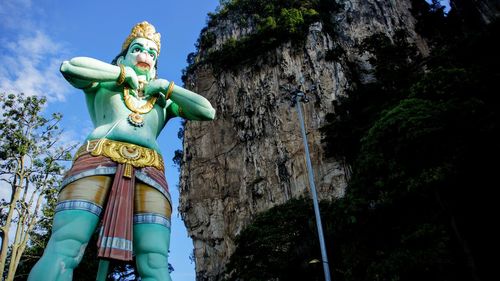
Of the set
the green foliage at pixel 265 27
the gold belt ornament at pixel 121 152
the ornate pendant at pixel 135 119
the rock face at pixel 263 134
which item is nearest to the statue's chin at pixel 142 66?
the ornate pendant at pixel 135 119

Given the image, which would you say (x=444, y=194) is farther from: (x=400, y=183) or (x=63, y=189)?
(x=63, y=189)

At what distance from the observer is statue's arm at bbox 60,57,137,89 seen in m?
3.56

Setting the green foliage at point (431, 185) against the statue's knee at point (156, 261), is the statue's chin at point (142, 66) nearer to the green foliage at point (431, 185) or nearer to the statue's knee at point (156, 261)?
the statue's knee at point (156, 261)

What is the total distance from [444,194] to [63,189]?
701 centimetres

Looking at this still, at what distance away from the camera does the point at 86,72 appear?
11.8 ft

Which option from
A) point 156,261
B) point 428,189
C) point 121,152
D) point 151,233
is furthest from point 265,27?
point 156,261

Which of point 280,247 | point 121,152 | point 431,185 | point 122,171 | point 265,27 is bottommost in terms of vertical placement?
point 122,171

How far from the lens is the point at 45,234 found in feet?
36.5

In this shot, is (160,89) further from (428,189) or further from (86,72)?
(428,189)

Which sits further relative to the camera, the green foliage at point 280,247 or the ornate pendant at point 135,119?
the green foliage at point 280,247

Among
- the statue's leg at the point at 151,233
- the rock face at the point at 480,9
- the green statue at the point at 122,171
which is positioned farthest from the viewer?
the rock face at the point at 480,9

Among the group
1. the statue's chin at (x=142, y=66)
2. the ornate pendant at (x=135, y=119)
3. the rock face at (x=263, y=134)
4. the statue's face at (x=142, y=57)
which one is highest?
the rock face at (x=263, y=134)

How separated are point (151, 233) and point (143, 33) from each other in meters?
2.10

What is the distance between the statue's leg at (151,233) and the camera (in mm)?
3174
